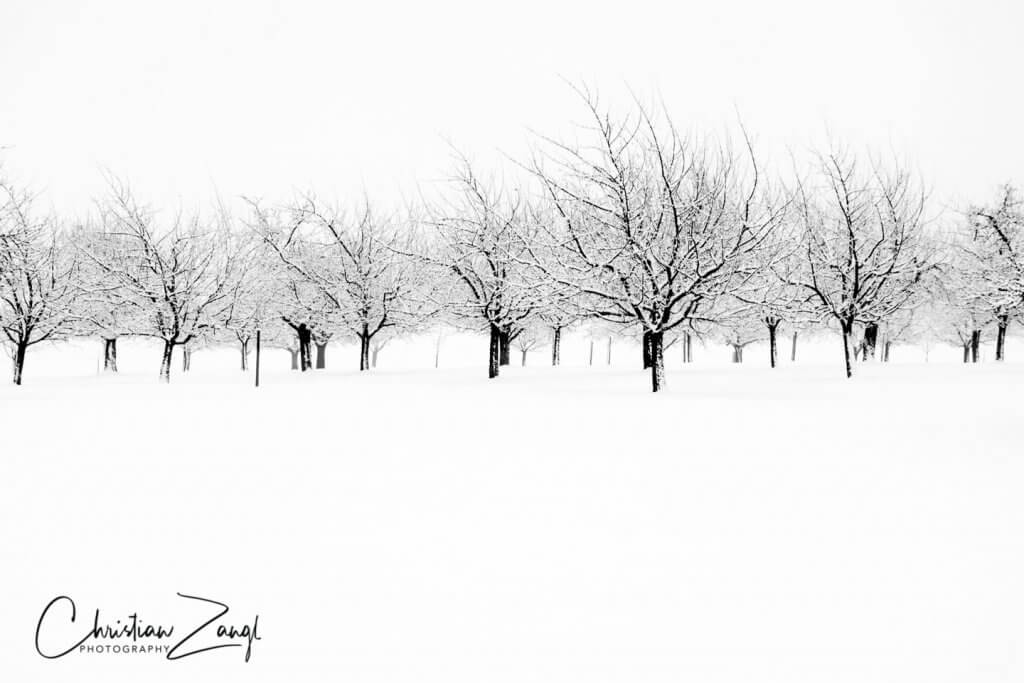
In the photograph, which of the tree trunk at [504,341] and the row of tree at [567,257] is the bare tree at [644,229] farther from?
the tree trunk at [504,341]

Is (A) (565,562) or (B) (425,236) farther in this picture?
(B) (425,236)

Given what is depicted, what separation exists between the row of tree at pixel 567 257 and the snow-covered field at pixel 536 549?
24.7 feet

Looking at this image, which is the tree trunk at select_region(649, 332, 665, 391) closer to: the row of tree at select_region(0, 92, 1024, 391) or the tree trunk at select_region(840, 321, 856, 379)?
the row of tree at select_region(0, 92, 1024, 391)

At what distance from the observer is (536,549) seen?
4.20 meters

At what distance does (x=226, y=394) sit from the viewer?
51.8 feet

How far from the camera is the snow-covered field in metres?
3.04

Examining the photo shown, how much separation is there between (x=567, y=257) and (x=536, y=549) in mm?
12768

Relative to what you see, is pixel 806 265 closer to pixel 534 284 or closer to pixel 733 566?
pixel 534 284

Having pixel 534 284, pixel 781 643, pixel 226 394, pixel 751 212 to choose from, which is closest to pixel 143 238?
pixel 226 394

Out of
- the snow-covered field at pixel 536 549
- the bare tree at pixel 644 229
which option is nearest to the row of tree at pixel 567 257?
the bare tree at pixel 644 229

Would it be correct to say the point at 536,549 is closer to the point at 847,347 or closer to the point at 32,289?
the point at 847,347

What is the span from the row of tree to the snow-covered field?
754 centimetres

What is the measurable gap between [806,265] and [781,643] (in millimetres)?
21363

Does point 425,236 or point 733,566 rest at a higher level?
point 425,236
